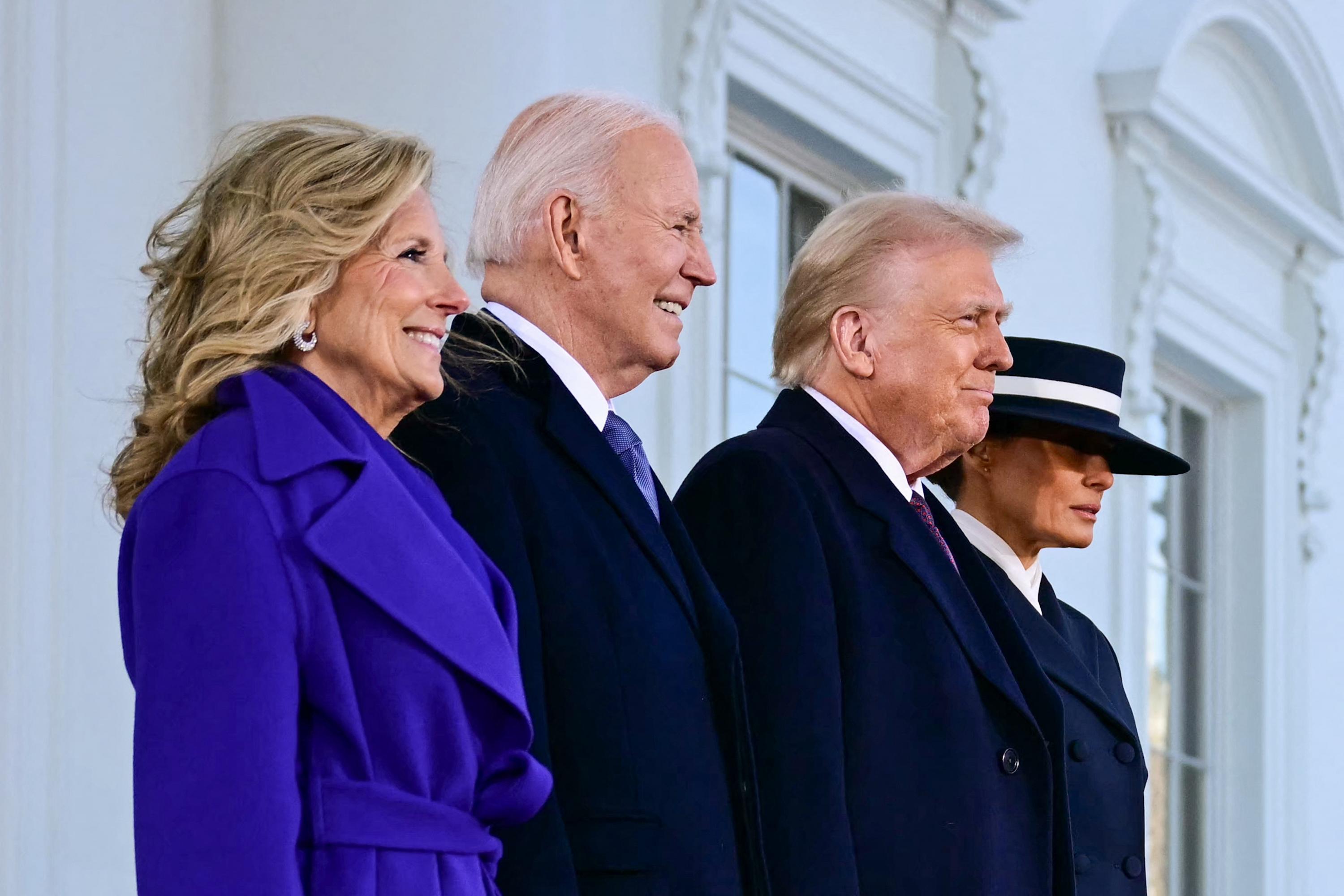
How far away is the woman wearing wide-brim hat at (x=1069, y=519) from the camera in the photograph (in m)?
3.67

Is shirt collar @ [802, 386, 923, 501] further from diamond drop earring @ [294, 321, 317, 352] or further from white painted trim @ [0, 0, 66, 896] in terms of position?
white painted trim @ [0, 0, 66, 896]

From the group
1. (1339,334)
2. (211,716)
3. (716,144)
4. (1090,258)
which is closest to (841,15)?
(716,144)

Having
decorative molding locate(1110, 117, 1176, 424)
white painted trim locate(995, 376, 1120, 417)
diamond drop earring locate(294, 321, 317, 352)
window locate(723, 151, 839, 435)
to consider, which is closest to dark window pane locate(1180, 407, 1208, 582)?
decorative molding locate(1110, 117, 1176, 424)

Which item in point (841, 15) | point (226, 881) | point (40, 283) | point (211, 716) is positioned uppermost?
point (841, 15)

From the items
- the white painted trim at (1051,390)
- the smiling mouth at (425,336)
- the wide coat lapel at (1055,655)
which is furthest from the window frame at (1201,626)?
the smiling mouth at (425,336)

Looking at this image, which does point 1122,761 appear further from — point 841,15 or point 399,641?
point 841,15

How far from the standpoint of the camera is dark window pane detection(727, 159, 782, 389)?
18.9 feet

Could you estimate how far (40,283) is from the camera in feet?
13.0

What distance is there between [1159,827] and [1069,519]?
424cm

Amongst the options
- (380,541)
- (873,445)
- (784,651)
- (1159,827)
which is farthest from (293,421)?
(1159,827)

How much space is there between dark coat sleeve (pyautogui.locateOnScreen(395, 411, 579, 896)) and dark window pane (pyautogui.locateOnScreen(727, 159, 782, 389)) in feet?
9.73

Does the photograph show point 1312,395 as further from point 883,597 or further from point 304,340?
point 304,340

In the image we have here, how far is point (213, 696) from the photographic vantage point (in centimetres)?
219

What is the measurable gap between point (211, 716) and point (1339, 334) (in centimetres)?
722
